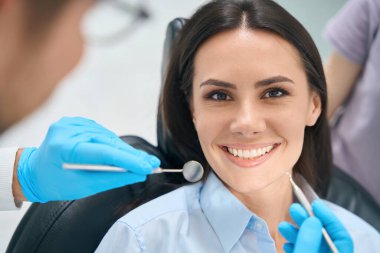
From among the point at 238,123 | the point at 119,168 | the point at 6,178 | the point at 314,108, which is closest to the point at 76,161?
the point at 119,168

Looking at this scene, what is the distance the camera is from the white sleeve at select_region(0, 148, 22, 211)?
101 centimetres

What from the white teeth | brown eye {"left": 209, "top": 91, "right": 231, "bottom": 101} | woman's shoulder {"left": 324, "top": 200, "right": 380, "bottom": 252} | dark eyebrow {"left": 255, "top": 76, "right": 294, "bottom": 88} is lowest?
woman's shoulder {"left": 324, "top": 200, "right": 380, "bottom": 252}

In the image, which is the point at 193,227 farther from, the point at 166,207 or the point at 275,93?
the point at 275,93

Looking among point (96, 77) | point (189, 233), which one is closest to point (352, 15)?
point (189, 233)

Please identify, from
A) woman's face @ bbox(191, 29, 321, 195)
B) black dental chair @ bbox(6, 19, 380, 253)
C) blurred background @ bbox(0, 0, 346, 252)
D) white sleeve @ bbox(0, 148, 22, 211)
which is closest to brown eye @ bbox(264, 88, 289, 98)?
woman's face @ bbox(191, 29, 321, 195)

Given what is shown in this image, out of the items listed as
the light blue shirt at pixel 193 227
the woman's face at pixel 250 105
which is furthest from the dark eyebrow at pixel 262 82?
the light blue shirt at pixel 193 227

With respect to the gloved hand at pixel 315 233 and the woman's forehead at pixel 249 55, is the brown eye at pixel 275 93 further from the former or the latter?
the gloved hand at pixel 315 233

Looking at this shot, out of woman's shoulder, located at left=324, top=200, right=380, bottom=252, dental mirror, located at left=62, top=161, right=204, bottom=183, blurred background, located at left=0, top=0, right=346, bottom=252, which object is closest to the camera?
dental mirror, located at left=62, top=161, right=204, bottom=183

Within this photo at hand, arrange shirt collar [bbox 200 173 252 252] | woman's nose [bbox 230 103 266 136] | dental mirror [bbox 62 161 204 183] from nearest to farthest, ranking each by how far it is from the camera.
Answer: dental mirror [bbox 62 161 204 183], woman's nose [bbox 230 103 266 136], shirt collar [bbox 200 173 252 252]

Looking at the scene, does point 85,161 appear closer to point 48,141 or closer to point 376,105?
point 48,141

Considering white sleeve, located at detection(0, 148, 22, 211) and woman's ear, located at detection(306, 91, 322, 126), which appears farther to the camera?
woman's ear, located at detection(306, 91, 322, 126)

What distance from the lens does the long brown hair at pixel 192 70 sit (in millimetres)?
1078

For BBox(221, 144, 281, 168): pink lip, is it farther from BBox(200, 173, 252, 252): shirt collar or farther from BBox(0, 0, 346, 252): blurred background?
BBox(0, 0, 346, 252): blurred background

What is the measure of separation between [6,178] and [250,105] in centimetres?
57
